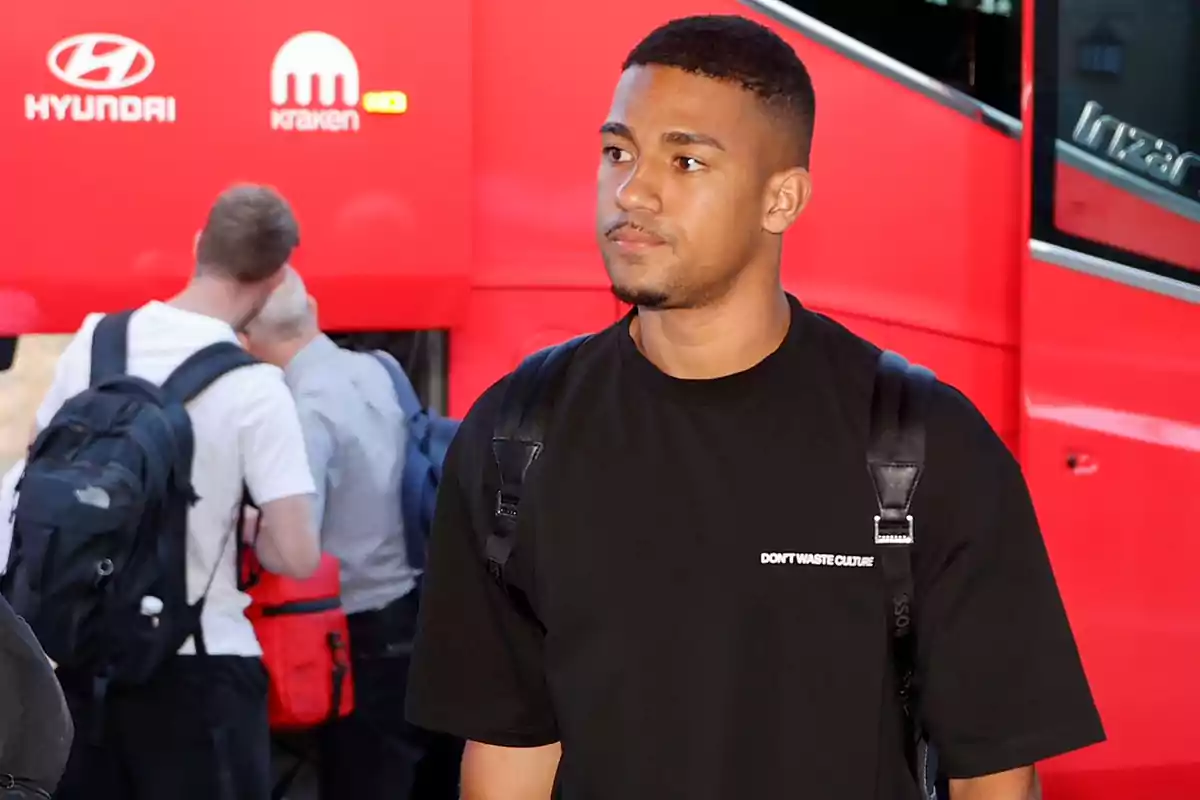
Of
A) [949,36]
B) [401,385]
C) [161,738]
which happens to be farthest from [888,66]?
[161,738]

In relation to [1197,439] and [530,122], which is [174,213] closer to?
[530,122]

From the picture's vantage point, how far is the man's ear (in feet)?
4.45

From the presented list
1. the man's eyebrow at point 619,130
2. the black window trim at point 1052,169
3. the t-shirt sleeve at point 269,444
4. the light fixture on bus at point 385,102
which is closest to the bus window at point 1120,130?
the black window trim at point 1052,169

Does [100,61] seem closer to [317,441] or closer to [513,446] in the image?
[317,441]

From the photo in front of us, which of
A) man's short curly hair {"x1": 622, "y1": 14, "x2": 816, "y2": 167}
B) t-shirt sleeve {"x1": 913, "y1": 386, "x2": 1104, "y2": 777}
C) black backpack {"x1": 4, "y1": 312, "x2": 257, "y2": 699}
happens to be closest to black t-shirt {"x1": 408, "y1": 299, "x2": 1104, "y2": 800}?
t-shirt sleeve {"x1": 913, "y1": 386, "x2": 1104, "y2": 777}

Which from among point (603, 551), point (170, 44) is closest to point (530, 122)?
point (170, 44)

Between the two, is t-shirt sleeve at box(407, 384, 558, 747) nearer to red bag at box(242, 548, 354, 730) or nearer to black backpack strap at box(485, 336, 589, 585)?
black backpack strap at box(485, 336, 589, 585)

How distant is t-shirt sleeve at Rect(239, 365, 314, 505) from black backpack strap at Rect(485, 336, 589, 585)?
974mm

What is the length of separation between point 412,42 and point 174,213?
46 cm

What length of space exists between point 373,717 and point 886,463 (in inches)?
62.2

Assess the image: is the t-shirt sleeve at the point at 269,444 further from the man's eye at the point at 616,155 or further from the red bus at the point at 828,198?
the man's eye at the point at 616,155

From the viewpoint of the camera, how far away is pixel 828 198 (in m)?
2.50

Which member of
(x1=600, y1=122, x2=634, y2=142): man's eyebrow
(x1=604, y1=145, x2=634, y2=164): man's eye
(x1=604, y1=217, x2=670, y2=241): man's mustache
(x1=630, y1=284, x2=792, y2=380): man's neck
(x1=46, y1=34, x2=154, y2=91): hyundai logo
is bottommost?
(x1=630, y1=284, x2=792, y2=380): man's neck

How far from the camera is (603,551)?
1.31 m
